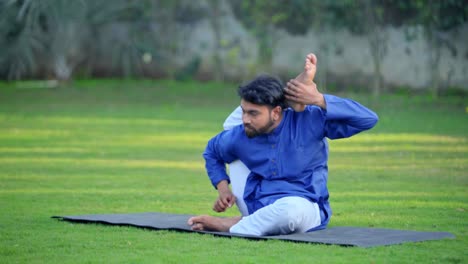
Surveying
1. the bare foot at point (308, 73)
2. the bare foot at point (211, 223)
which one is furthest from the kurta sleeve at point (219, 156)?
the bare foot at point (308, 73)

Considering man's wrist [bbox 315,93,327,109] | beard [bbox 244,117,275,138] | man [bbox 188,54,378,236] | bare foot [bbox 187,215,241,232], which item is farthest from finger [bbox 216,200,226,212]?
man's wrist [bbox 315,93,327,109]

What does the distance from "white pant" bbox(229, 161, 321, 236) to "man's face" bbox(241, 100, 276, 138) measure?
0.57 m

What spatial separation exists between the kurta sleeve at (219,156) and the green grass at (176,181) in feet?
1.95

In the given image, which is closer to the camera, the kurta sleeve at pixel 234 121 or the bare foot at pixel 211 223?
the bare foot at pixel 211 223

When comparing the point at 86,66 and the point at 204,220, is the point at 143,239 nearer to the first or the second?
the point at 204,220

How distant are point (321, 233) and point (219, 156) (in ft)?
3.42

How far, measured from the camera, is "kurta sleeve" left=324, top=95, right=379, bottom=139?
697 cm

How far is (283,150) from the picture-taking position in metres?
7.27

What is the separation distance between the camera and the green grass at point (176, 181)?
6508mm

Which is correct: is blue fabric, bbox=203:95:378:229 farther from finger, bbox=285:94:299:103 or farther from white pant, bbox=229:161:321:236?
finger, bbox=285:94:299:103

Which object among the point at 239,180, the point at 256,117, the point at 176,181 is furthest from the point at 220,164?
the point at 176,181

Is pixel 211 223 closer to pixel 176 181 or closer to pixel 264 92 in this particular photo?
pixel 264 92

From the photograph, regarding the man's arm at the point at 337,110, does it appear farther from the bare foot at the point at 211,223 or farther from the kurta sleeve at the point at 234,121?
the bare foot at the point at 211,223

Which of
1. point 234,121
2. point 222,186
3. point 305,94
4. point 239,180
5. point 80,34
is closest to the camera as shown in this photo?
point 305,94
